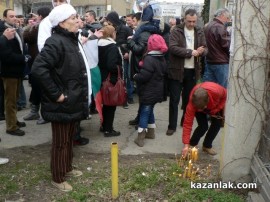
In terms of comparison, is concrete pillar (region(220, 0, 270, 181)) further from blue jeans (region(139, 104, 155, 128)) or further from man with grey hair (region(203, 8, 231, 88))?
man with grey hair (region(203, 8, 231, 88))

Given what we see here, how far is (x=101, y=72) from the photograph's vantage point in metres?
5.39

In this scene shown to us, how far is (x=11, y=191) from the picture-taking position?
3.99 m

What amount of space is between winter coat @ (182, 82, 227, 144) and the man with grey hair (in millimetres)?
1714

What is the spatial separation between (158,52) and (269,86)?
75.7 inches

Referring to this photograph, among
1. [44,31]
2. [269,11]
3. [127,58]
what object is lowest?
[127,58]

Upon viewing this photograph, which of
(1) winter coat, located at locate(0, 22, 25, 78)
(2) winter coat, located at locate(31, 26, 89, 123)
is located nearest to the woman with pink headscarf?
(2) winter coat, located at locate(31, 26, 89, 123)

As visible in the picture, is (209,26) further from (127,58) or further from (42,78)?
(42,78)

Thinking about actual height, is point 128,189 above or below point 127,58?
below

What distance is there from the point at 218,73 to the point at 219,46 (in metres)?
0.48

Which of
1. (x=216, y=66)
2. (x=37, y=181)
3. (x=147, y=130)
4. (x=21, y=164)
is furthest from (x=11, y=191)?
(x=216, y=66)

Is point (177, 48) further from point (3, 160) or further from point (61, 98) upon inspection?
point (3, 160)

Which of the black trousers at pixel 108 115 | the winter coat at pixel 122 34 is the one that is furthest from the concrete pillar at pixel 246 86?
the winter coat at pixel 122 34

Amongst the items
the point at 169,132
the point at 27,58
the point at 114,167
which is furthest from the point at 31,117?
the point at 114,167

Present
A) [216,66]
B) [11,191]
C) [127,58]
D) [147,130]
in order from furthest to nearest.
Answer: [127,58] < [216,66] < [147,130] < [11,191]
